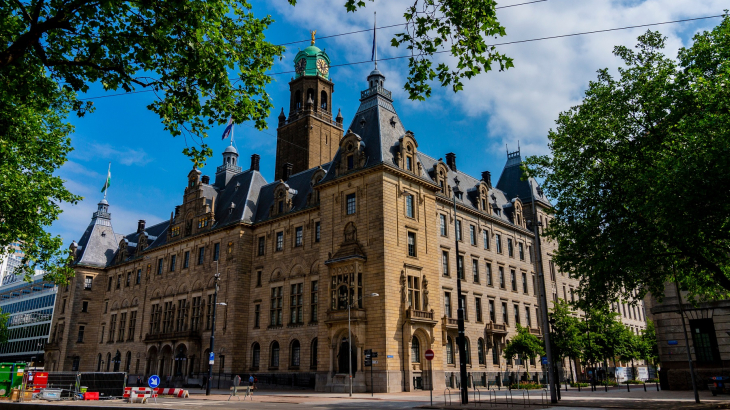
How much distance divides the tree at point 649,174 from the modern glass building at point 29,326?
9080 cm

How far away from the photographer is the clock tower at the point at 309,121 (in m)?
68.1

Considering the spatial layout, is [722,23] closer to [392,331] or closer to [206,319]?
[392,331]

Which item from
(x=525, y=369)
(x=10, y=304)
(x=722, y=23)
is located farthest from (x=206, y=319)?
(x=10, y=304)

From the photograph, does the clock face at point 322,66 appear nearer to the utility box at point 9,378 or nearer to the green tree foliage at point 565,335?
the green tree foliage at point 565,335

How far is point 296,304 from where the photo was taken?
4838 centimetres

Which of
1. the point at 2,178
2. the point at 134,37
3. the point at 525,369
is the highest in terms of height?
the point at 2,178

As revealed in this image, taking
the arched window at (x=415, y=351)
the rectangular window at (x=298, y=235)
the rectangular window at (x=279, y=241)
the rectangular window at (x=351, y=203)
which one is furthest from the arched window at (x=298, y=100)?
the arched window at (x=415, y=351)

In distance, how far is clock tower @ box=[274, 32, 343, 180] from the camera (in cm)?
6812

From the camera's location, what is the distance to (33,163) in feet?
107

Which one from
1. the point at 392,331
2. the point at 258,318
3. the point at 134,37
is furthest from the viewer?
the point at 258,318

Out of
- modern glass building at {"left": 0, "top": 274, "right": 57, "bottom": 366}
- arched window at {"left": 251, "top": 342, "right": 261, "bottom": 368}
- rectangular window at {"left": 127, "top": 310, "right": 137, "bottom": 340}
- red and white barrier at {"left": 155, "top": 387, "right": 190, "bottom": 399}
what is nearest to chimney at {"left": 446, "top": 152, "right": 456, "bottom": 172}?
arched window at {"left": 251, "top": 342, "right": 261, "bottom": 368}

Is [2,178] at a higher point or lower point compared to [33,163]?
lower

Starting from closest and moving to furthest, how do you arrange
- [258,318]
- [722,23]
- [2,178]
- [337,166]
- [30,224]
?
[722,23]
[2,178]
[30,224]
[337,166]
[258,318]

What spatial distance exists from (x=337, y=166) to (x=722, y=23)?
30197mm
